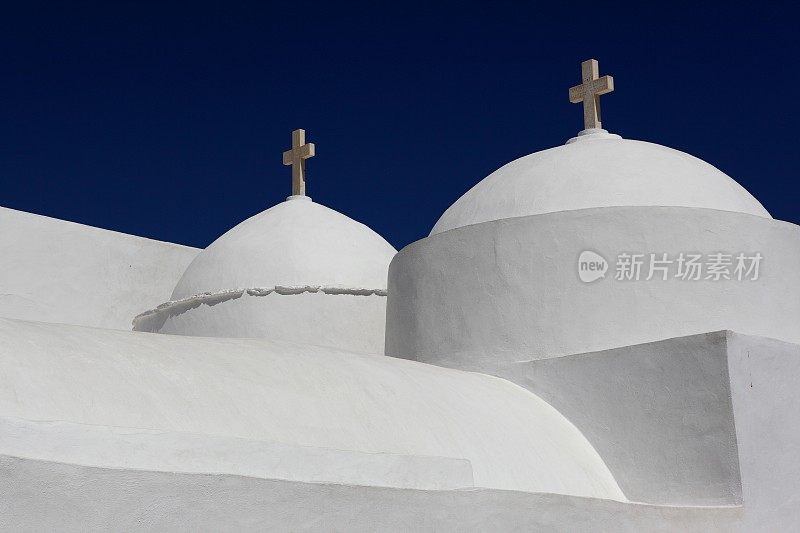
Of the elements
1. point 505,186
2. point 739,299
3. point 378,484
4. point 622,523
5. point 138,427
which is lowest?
point 622,523

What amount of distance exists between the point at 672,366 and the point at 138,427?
346cm

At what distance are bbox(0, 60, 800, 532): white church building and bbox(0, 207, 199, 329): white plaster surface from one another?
211 millimetres

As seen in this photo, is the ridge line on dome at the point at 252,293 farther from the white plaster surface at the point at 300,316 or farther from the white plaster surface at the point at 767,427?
the white plaster surface at the point at 767,427

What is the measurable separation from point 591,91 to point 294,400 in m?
4.94

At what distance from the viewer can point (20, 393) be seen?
394cm

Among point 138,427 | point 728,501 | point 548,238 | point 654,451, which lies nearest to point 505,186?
point 548,238

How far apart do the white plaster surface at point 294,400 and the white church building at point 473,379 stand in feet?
0.05

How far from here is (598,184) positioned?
7.44m

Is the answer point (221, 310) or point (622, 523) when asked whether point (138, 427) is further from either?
point (221, 310)

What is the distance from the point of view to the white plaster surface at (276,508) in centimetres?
363

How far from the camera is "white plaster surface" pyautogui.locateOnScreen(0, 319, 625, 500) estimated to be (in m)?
4.20

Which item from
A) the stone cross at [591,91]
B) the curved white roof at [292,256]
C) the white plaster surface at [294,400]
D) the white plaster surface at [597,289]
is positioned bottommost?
the white plaster surface at [294,400]

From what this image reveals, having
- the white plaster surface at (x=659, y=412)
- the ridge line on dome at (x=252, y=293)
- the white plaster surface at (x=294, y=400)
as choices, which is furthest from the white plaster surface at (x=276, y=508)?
the ridge line on dome at (x=252, y=293)

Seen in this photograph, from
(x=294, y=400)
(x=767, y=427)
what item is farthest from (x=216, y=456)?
(x=767, y=427)
